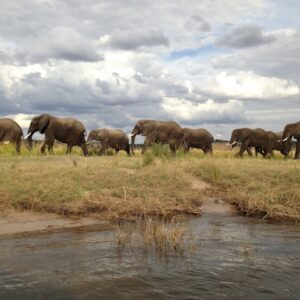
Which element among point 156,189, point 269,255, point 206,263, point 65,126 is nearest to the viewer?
point 206,263

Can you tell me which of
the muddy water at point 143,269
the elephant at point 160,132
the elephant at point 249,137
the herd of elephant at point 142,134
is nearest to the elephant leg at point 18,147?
the herd of elephant at point 142,134

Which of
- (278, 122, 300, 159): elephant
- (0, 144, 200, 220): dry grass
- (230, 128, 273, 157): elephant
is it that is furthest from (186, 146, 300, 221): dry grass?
(230, 128, 273, 157): elephant

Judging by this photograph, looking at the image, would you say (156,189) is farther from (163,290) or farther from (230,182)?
(163,290)

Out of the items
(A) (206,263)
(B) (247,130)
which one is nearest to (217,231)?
(A) (206,263)

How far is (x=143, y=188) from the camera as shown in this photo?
1125 centimetres

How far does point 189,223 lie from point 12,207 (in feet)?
11.4

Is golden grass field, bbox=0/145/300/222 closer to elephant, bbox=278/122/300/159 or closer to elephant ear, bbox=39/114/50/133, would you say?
elephant ear, bbox=39/114/50/133

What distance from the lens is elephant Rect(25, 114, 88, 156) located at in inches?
828

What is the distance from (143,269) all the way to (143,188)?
4991 mm

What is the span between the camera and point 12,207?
9.84 metres

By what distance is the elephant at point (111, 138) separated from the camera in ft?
87.2

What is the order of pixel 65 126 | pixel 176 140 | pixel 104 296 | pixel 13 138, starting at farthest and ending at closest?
pixel 176 140 < pixel 65 126 < pixel 13 138 < pixel 104 296

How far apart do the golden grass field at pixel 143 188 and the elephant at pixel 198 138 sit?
11742mm

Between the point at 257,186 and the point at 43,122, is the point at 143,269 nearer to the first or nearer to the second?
the point at 257,186
